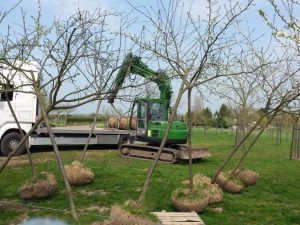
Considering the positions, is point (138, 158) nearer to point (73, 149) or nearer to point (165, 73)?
point (73, 149)

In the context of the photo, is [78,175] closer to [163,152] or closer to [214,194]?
[214,194]

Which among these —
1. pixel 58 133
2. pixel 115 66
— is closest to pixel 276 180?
pixel 115 66

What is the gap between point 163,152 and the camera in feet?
50.8

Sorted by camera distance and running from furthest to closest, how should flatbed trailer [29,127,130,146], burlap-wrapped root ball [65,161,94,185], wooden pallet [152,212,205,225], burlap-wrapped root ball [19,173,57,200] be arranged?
flatbed trailer [29,127,130,146] < burlap-wrapped root ball [65,161,94,185] < burlap-wrapped root ball [19,173,57,200] < wooden pallet [152,212,205,225]

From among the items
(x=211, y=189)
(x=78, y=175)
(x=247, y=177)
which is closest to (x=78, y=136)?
(x=78, y=175)

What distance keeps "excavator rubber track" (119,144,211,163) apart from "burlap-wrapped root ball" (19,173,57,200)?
7.32m

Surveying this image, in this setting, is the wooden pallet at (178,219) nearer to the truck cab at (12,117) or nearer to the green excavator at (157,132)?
the green excavator at (157,132)

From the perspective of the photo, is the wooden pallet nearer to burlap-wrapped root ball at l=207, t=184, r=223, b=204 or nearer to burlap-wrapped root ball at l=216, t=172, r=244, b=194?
burlap-wrapped root ball at l=207, t=184, r=223, b=204

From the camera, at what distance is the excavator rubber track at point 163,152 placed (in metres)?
15.0

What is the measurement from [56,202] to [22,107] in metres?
7.86

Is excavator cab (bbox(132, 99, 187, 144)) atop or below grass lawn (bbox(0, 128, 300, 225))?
atop

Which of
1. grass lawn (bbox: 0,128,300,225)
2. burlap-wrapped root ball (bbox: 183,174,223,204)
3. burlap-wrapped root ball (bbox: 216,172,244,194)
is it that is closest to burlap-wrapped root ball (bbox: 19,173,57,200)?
grass lawn (bbox: 0,128,300,225)

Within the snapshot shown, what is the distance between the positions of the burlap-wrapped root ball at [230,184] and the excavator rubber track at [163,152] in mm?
5155

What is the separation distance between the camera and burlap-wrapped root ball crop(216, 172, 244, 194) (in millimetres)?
9609
